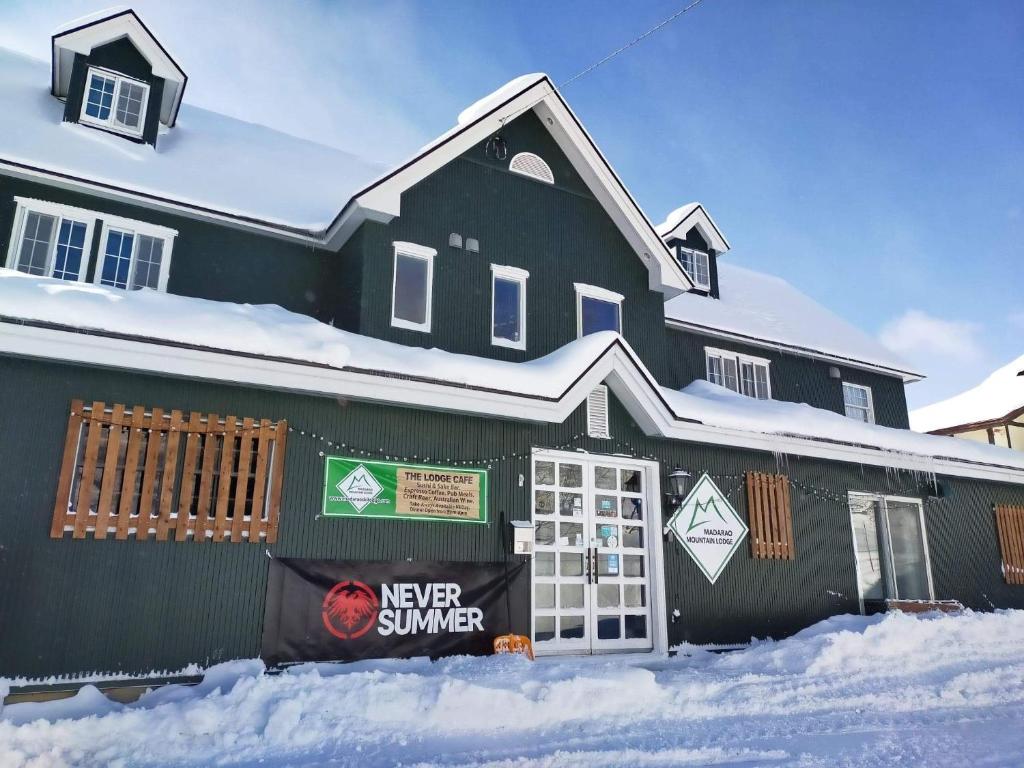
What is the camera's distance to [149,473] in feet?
25.1

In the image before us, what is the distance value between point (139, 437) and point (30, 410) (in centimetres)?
97

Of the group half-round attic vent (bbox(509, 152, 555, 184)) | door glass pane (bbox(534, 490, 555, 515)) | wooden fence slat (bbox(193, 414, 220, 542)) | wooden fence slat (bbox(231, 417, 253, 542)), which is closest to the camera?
wooden fence slat (bbox(193, 414, 220, 542))

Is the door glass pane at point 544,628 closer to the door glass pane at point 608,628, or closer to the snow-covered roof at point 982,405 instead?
the door glass pane at point 608,628

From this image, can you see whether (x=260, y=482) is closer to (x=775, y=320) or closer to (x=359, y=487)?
(x=359, y=487)

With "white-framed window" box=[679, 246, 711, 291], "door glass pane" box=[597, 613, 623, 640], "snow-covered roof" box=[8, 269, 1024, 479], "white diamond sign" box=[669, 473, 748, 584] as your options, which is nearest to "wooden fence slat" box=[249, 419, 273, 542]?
"snow-covered roof" box=[8, 269, 1024, 479]

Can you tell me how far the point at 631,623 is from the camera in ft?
35.3

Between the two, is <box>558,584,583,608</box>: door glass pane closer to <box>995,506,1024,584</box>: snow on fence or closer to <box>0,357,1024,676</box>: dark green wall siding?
<box>0,357,1024,676</box>: dark green wall siding

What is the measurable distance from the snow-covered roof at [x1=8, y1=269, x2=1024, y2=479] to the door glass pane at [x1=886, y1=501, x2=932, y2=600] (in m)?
1.13

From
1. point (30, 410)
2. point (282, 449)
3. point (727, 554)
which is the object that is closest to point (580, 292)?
point (727, 554)

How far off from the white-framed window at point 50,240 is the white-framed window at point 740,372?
11.4m

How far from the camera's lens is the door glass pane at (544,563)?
10159 millimetres

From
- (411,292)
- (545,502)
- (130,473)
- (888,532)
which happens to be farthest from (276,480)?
(888,532)

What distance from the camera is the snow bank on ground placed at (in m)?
5.45

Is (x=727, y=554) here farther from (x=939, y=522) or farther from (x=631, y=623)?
(x=939, y=522)
